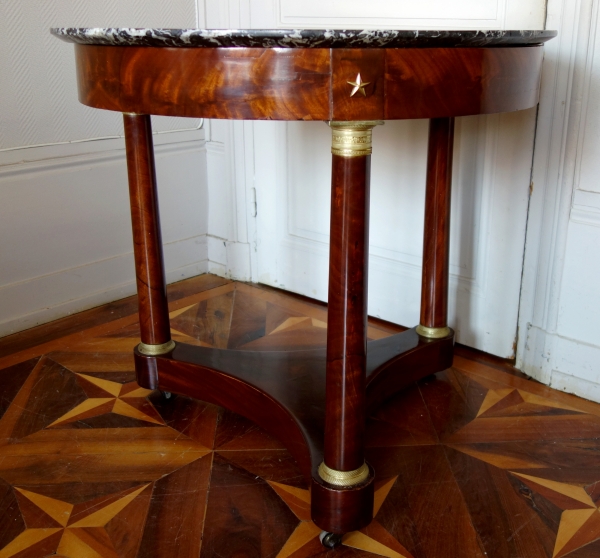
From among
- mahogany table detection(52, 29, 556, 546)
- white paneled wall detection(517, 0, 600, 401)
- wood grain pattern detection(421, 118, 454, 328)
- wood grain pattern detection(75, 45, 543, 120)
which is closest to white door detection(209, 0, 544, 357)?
white paneled wall detection(517, 0, 600, 401)

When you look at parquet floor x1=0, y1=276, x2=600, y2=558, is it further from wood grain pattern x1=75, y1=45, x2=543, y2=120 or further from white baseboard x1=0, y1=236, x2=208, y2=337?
wood grain pattern x1=75, y1=45, x2=543, y2=120

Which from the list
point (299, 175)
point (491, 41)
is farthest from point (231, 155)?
point (491, 41)

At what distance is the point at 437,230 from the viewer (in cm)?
138

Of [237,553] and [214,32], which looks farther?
[237,553]

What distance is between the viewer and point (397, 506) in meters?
1.09

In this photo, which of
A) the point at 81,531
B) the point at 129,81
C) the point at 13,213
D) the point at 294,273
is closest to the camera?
the point at 129,81

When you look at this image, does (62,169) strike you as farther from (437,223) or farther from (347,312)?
(347,312)

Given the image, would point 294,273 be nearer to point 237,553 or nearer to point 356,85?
point 237,553

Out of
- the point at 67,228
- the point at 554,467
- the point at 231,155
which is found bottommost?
the point at 554,467

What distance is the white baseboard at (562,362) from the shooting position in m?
1.42

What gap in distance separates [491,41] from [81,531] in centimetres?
88

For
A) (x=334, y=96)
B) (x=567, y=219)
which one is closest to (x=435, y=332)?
(x=567, y=219)

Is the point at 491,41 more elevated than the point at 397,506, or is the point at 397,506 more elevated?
the point at 491,41

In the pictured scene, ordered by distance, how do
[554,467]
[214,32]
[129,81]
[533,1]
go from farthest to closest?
[533,1]
[554,467]
[129,81]
[214,32]
